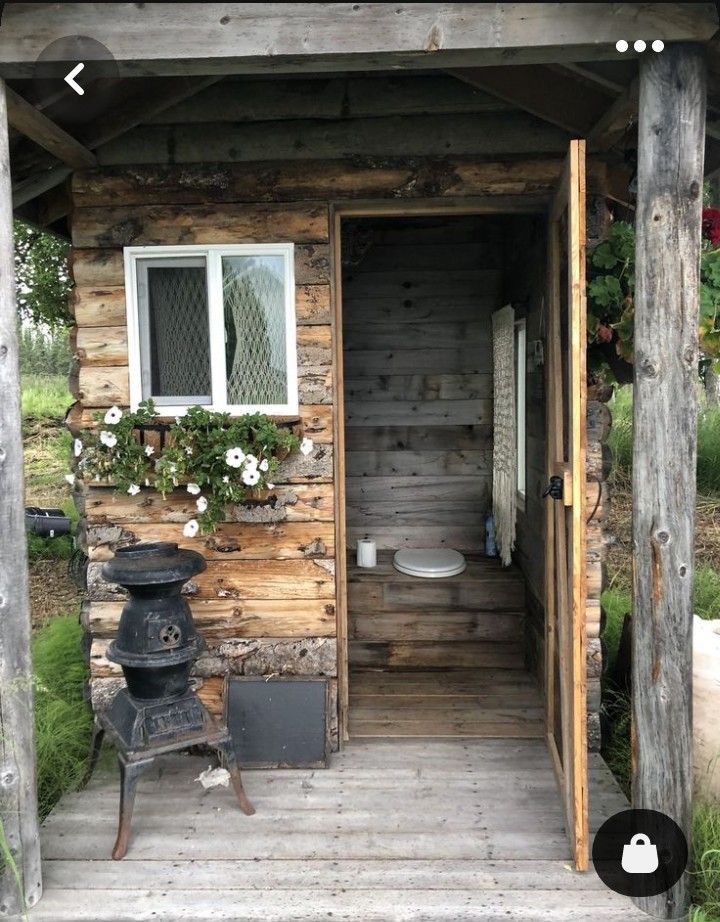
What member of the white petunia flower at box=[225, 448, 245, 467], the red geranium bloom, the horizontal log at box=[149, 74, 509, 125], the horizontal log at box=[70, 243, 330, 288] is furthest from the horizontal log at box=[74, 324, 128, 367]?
the red geranium bloom

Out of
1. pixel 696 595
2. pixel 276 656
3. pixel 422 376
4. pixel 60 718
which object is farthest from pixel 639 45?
pixel 696 595

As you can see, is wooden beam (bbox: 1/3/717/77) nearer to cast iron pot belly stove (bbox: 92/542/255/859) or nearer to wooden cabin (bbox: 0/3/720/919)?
wooden cabin (bbox: 0/3/720/919)

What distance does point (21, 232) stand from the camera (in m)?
7.03

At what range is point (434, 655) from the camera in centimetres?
443

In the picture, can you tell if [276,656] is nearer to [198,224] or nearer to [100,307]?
[100,307]

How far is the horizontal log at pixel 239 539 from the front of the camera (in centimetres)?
346

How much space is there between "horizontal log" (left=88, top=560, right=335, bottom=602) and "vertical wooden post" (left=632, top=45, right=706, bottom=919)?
4.71 ft

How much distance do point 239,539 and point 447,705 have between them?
140 centimetres

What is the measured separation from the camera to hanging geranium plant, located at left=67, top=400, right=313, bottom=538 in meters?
3.23

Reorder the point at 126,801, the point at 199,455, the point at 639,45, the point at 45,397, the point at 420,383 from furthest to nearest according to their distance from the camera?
the point at 45,397, the point at 420,383, the point at 199,455, the point at 126,801, the point at 639,45

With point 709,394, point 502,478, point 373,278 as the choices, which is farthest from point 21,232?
point 709,394

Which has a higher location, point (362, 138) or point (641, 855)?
point (362, 138)

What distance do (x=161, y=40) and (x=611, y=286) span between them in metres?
1.89

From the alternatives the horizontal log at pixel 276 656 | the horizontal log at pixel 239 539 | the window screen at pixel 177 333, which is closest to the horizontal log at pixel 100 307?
the window screen at pixel 177 333
